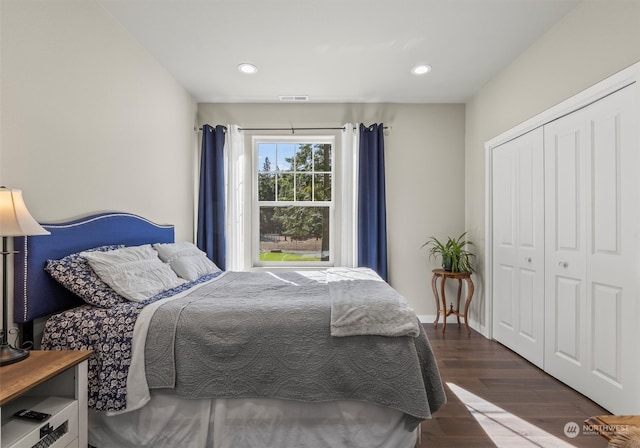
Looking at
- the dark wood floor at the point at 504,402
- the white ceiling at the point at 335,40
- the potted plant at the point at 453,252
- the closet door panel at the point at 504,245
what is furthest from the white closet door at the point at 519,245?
the white ceiling at the point at 335,40

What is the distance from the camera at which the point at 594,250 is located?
7.05 feet

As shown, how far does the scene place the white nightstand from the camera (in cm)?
116

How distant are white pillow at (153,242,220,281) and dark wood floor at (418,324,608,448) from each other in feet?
6.44

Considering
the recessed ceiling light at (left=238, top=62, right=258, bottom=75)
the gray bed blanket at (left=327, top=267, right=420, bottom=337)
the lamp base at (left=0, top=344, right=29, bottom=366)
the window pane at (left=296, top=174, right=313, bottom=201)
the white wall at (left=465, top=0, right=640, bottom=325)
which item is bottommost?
the lamp base at (left=0, top=344, right=29, bottom=366)

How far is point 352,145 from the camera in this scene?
3926mm

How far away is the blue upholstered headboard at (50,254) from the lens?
1.63 m

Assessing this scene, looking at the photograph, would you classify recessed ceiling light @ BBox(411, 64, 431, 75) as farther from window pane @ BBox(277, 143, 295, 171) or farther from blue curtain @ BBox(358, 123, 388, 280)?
window pane @ BBox(277, 143, 295, 171)

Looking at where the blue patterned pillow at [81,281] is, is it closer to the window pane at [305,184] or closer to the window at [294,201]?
the window at [294,201]

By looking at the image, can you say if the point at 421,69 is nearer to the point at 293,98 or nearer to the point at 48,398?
the point at 293,98

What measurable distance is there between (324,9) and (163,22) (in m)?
1.20

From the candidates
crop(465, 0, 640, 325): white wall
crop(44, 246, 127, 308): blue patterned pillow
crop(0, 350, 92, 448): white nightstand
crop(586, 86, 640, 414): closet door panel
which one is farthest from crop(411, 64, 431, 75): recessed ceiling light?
crop(0, 350, 92, 448): white nightstand

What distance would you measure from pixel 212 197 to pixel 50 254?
2136 millimetres

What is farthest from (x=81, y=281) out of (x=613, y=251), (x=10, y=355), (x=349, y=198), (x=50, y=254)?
(x=613, y=251)

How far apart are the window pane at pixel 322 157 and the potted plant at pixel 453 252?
1.54 meters
